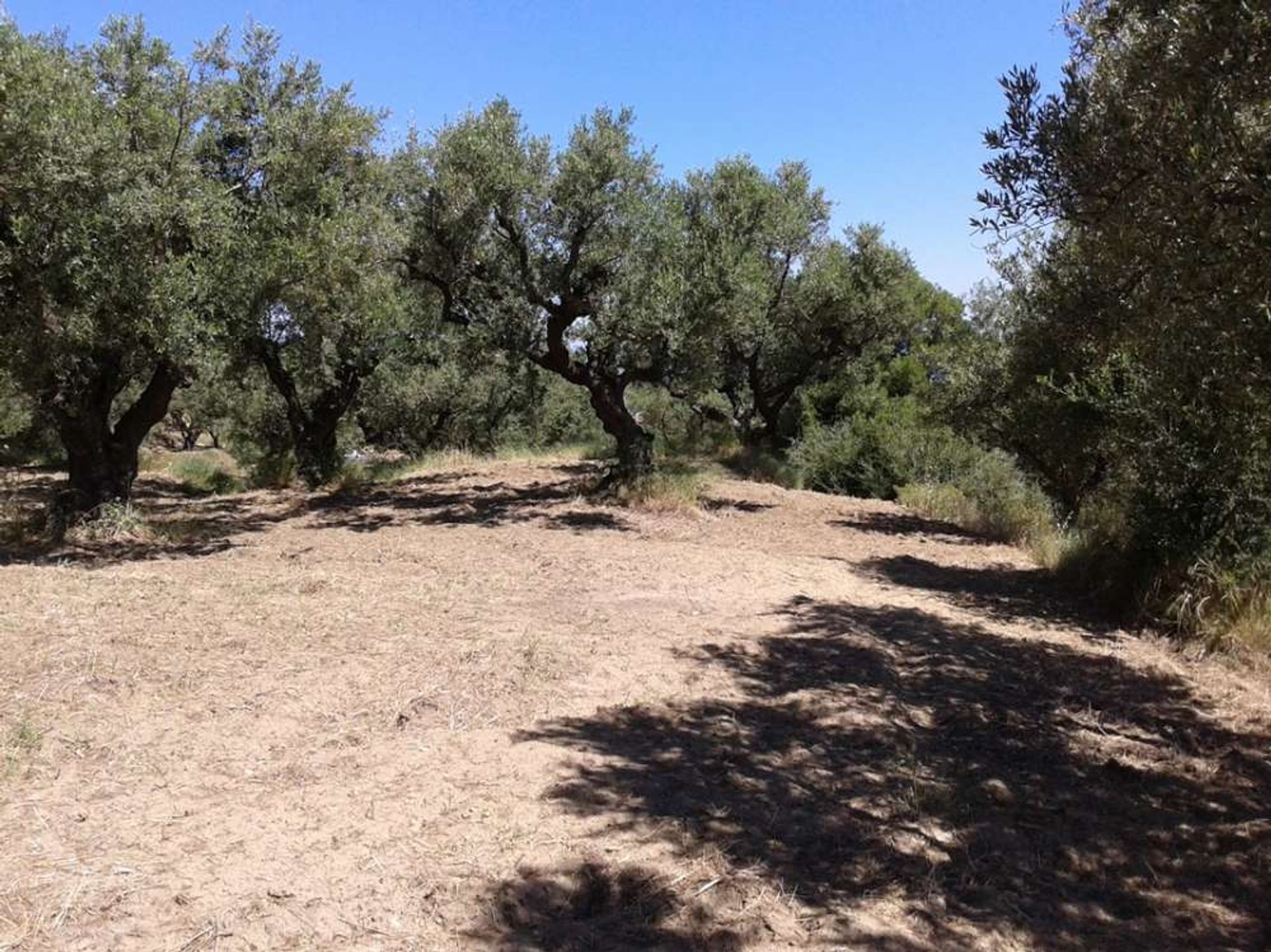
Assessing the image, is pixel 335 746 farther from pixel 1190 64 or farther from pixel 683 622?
pixel 1190 64

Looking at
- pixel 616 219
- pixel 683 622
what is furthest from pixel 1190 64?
pixel 616 219

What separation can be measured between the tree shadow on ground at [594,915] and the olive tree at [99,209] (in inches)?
258

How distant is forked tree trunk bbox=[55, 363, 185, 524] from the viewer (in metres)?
9.66

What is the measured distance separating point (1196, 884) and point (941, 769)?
120 cm

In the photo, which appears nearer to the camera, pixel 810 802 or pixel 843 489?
pixel 810 802

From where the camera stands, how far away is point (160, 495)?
16.6 m

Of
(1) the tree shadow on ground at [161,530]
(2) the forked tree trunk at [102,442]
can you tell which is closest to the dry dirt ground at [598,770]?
(1) the tree shadow on ground at [161,530]

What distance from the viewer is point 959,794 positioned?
4.46 meters

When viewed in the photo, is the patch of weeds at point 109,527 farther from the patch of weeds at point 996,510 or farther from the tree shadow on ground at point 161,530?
the patch of weeds at point 996,510

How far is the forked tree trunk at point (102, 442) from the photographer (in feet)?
31.7

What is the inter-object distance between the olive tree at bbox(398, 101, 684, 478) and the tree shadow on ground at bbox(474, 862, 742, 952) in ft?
30.4

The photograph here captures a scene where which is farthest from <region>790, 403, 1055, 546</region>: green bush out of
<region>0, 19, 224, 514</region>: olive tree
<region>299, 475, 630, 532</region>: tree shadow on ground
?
<region>0, 19, 224, 514</region>: olive tree

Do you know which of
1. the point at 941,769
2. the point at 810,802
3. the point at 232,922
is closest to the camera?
the point at 232,922

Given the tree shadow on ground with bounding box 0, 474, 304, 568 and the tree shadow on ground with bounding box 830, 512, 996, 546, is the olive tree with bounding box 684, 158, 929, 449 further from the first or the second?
the tree shadow on ground with bounding box 0, 474, 304, 568
